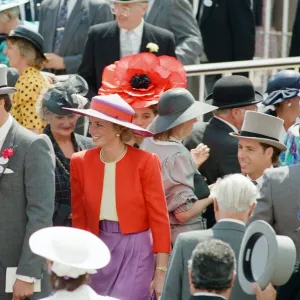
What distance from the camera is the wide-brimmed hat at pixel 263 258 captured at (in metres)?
5.94

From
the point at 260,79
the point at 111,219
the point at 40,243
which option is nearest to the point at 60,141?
the point at 111,219

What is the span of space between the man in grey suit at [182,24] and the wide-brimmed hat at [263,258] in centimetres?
431

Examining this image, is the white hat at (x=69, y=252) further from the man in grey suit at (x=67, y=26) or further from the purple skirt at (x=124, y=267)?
the man in grey suit at (x=67, y=26)

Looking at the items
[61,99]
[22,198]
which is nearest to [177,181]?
[61,99]

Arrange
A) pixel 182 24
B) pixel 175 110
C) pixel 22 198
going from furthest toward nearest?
pixel 182 24, pixel 175 110, pixel 22 198

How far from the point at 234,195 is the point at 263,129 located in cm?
130

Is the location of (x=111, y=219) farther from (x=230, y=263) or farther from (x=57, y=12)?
(x=57, y=12)

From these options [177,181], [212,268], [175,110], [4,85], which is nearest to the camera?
[212,268]

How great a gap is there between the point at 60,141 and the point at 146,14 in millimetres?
2820

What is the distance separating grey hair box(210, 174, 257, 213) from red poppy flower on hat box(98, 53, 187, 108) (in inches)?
80.2

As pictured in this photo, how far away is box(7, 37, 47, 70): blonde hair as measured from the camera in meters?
9.30

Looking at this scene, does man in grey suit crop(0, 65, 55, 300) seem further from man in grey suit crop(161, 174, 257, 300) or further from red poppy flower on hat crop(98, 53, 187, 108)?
red poppy flower on hat crop(98, 53, 187, 108)

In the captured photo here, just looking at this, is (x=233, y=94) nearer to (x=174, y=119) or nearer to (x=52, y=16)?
(x=174, y=119)

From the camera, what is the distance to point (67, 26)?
10.4 m
